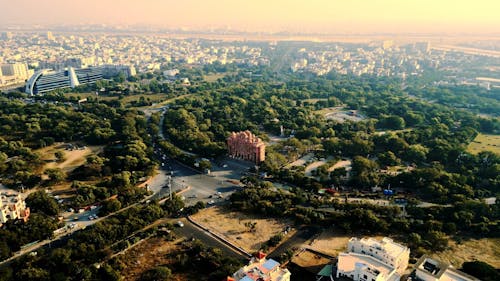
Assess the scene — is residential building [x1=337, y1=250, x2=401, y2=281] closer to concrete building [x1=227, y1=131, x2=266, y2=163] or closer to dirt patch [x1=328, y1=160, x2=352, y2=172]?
dirt patch [x1=328, y1=160, x2=352, y2=172]

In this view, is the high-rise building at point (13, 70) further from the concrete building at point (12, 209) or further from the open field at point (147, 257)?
the open field at point (147, 257)

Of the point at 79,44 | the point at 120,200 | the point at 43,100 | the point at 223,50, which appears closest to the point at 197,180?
the point at 120,200

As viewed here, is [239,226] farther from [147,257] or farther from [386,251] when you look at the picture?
[386,251]

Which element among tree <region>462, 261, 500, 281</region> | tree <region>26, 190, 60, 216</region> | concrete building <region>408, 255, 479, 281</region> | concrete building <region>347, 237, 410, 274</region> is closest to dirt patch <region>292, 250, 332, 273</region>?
concrete building <region>347, 237, 410, 274</region>

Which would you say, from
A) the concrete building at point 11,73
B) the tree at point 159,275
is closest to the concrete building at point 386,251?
the tree at point 159,275

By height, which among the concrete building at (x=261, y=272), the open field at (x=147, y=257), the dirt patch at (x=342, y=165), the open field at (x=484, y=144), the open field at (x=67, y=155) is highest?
the concrete building at (x=261, y=272)

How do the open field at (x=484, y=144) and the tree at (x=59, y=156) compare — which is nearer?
the tree at (x=59, y=156)
